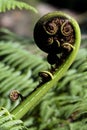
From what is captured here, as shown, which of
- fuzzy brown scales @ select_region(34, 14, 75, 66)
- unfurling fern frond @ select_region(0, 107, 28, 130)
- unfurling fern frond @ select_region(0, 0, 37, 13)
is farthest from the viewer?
unfurling fern frond @ select_region(0, 0, 37, 13)

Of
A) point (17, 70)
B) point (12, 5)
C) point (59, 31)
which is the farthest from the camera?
point (17, 70)

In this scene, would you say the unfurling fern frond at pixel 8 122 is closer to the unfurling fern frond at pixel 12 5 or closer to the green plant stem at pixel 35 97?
the green plant stem at pixel 35 97

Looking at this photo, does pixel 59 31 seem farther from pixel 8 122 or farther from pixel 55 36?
pixel 8 122

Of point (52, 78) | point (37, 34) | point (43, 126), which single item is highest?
point (37, 34)

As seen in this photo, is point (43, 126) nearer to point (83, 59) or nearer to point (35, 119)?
point (35, 119)

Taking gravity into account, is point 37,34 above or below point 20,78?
above

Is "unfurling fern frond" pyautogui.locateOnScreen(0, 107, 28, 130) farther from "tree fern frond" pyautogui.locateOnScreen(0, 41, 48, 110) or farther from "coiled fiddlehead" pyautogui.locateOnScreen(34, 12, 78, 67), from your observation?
"tree fern frond" pyautogui.locateOnScreen(0, 41, 48, 110)

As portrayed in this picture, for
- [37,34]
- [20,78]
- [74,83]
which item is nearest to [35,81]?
[20,78]

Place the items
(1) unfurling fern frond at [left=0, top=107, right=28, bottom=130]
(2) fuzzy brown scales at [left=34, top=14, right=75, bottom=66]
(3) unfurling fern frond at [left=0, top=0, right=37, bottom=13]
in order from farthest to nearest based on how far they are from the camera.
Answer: (3) unfurling fern frond at [left=0, top=0, right=37, bottom=13]
(2) fuzzy brown scales at [left=34, top=14, right=75, bottom=66]
(1) unfurling fern frond at [left=0, top=107, right=28, bottom=130]

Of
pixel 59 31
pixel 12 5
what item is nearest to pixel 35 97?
pixel 59 31

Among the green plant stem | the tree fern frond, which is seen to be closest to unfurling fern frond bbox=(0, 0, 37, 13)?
the tree fern frond

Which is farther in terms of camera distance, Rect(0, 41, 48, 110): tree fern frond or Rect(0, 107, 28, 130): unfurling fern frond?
Rect(0, 41, 48, 110): tree fern frond
